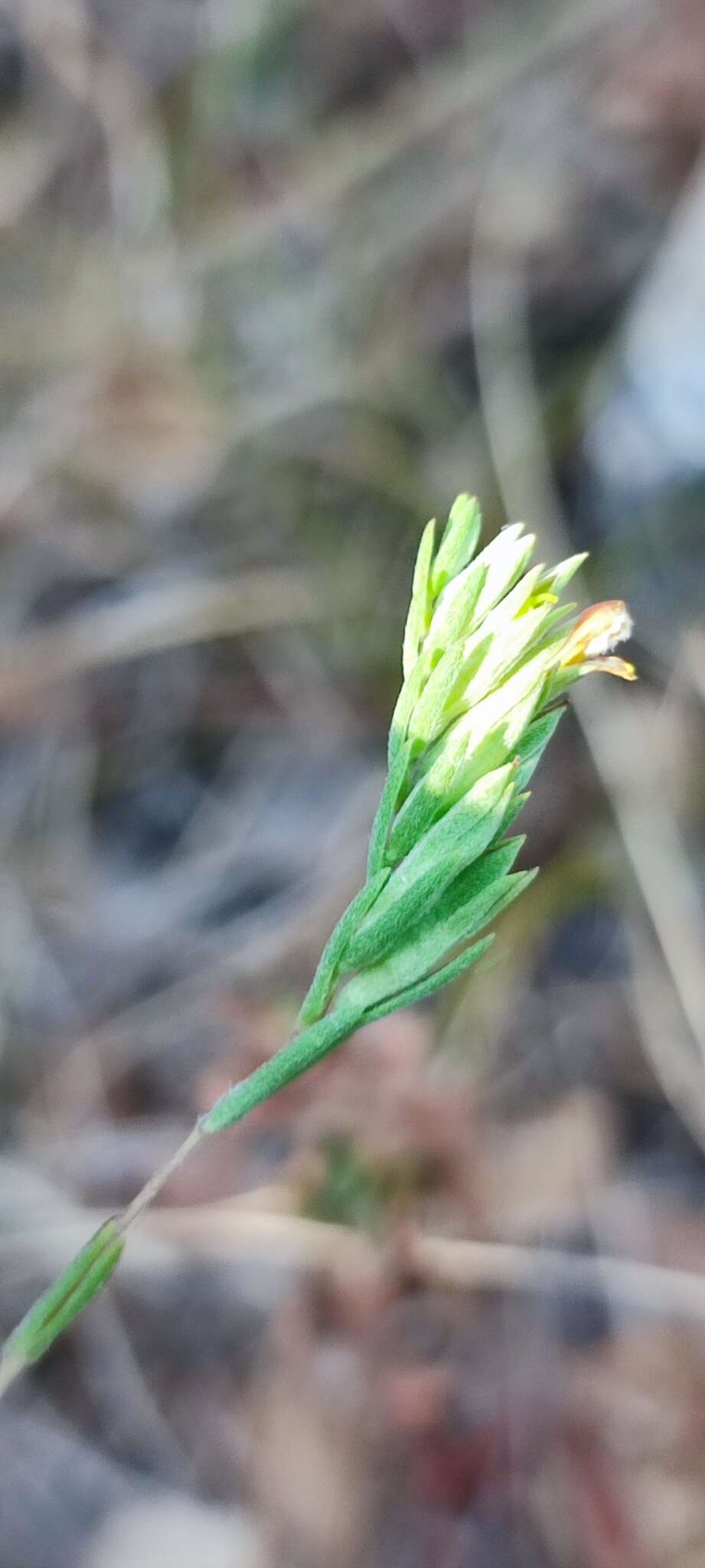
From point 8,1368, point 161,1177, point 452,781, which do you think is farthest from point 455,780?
point 8,1368

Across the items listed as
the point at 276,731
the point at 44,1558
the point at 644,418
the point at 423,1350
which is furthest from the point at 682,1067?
the point at 644,418

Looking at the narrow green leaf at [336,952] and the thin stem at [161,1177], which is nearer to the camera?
the thin stem at [161,1177]

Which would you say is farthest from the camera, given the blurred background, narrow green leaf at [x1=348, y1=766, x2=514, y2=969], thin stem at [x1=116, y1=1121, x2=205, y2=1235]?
the blurred background

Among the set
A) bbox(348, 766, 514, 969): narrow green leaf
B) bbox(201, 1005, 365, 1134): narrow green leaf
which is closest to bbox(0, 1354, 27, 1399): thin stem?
bbox(201, 1005, 365, 1134): narrow green leaf

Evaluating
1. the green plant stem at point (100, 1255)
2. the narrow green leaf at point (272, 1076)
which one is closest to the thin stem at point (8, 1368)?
the green plant stem at point (100, 1255)

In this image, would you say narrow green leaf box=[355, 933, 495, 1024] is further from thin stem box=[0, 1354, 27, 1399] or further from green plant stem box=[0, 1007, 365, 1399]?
thin stem box=[0, 1354, 27, 1399]

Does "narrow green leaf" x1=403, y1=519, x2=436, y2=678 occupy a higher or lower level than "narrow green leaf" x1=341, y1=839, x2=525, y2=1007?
higher

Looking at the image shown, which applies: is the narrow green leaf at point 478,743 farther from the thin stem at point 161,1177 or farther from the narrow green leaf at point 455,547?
the thin stem at point 161,1177

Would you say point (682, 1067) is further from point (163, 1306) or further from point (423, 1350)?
point (163, 1306)

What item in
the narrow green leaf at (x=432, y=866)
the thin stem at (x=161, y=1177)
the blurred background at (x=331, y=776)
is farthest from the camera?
the blurred background at (x=331, y=776)
